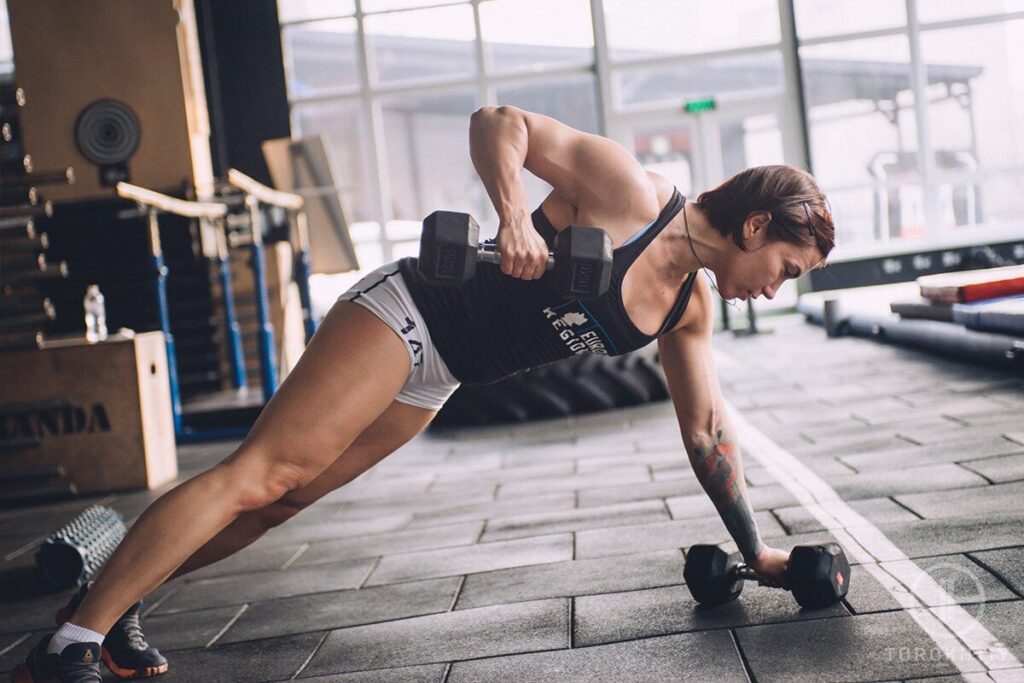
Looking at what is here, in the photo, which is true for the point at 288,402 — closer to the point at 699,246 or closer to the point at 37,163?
the point at 699,246

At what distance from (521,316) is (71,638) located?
3.22 ft

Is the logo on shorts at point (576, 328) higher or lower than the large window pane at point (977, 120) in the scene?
lower

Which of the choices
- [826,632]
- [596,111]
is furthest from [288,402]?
[596,111]

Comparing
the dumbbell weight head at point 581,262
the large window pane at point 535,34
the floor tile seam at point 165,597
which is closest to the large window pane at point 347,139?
the large window pane at point 535,34

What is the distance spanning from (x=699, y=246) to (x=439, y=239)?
20.5 inches

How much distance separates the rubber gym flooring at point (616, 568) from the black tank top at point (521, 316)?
1.89 ft

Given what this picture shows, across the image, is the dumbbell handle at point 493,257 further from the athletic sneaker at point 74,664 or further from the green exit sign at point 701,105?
the green exit sign at point 701,105

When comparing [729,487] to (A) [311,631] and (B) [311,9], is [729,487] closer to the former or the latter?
Result: (A) [311,631]

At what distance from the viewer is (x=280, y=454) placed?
1.89 metres

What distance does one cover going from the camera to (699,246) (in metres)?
2.03

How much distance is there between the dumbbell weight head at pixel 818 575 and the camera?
2.02 meters

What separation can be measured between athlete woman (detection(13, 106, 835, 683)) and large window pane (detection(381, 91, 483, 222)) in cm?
1029

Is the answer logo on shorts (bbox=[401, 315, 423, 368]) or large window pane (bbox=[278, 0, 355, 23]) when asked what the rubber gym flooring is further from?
large window pane (bbox=[278, 0, 355, 23])

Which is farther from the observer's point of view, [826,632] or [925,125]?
[925,125]
